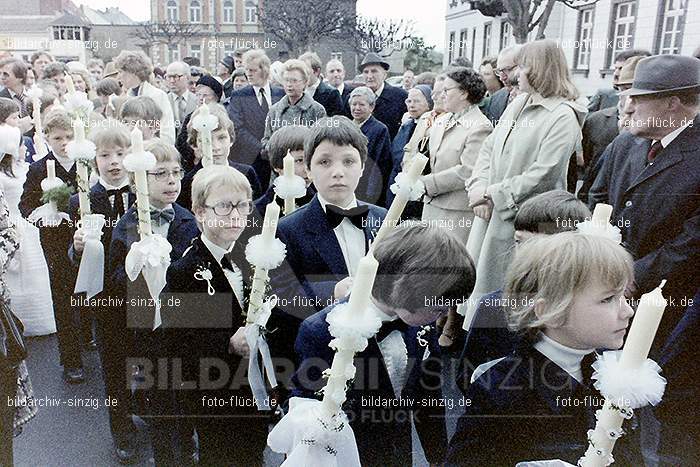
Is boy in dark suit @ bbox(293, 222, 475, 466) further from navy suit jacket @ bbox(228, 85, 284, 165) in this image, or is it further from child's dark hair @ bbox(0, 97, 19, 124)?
navy suit jacket @ bbox(228, 85, 284, 165)

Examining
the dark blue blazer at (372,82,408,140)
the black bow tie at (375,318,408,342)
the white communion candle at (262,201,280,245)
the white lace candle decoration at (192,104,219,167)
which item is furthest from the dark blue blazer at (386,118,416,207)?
the black bow tie at (375,318,408,342)

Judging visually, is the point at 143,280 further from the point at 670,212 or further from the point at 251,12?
the point at 670,212

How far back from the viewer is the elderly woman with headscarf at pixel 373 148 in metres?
2.50

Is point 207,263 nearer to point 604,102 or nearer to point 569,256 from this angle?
point 569,256

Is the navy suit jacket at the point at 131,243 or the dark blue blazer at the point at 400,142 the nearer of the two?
the navy suit jacket at the point at 131,243

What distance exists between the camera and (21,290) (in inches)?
73.0

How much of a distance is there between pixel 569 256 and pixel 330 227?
1.59 feet

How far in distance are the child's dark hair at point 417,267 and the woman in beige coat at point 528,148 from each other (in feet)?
2.56

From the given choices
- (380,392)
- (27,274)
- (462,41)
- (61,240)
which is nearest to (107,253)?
(61,240)

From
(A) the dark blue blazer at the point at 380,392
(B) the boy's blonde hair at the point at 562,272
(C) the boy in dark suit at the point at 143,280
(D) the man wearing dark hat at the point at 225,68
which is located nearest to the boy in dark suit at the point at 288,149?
(C) the boy in dark suit at the point at 143,280

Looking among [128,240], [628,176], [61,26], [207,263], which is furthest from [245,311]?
[61,26]

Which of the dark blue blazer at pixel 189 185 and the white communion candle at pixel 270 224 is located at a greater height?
the white communion candle at pixel 270 224

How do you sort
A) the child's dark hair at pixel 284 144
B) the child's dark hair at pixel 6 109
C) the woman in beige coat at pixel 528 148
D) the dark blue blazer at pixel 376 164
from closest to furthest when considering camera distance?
the woman in beige coat at pixel 528 148, the child's dark hair at pixel 284 144, the child's dark hair at pixel 6 109, the dark blue blazer at pixel 376 164

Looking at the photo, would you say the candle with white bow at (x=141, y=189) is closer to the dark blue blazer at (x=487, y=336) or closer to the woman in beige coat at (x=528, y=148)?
the dark blue blazer at (x=487, y=336)
